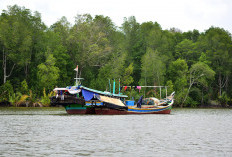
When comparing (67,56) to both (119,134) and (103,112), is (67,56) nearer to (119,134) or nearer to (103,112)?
(103,112)

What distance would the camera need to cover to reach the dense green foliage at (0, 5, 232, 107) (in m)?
80.9

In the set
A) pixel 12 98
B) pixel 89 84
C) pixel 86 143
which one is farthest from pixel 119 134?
pixel 89 84

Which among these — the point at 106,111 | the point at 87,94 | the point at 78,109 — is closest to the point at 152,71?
the point at 106,111

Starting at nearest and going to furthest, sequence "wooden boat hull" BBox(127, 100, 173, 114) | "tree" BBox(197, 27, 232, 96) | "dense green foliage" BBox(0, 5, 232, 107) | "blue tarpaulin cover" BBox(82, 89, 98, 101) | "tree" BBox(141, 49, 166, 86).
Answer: "blue tarpaulin cover" BBox(82, 89, 98, 101) → "wooden boat hull" BBox(127, 100, 173, 114) → "dense green foliage" BBox(0, 5, 232, 107) → "tree" BBox(141, 49, 166, 86) → "tree" BBox(197, 27, 232, 96)

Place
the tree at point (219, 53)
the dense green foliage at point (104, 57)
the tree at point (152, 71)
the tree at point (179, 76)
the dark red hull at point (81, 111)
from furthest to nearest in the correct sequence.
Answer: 1. the tree at point (219, 53)
2. the tree at point (152, 71)
3. the tree at point (179, 76)
4. the dense green foliage at point (104, 57)
5. the dark red hull at point (81, 111)

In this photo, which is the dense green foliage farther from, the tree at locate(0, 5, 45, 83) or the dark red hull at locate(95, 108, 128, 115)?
the dark red hull at locate(95, 108, 128, 115)

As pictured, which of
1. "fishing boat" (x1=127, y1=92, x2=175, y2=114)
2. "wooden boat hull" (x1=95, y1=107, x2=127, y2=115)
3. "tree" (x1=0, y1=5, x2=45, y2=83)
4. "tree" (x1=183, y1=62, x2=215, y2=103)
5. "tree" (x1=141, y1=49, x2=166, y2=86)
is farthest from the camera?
"tree" (x1=141, y1=49, x2=166, y2=86)

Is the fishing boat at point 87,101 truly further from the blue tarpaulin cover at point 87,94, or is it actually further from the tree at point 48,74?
the tree at point 48,74

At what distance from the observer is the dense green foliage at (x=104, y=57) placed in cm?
8088

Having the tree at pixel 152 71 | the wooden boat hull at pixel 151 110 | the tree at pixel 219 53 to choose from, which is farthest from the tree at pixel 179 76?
the wooden boat hull at pixel 151 110

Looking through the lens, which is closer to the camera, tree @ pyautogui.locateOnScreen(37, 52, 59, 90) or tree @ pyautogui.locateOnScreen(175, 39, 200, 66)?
tree @ pyautogui.locateOnScreen(37, 52, 59, 90)

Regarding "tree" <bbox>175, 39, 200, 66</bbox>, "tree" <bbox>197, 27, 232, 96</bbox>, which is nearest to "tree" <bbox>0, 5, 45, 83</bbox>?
"tree" <bbox>175, 39, 200, 66</bbox>

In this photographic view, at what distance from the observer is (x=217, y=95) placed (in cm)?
10231

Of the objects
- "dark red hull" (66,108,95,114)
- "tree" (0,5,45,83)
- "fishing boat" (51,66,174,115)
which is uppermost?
"tree" (0,5,45,83)
